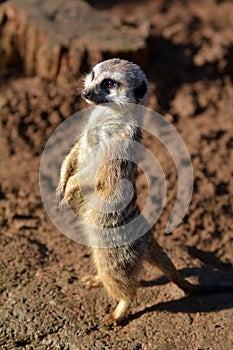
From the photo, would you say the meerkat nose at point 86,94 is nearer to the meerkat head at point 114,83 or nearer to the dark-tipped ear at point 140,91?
the meerkat head at point 114,83

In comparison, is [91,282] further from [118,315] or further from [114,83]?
[114,83]

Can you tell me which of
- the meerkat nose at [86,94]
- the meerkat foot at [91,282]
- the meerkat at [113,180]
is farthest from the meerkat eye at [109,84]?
the meerkat foot at [91,282]

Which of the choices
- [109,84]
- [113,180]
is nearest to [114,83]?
[109,84]

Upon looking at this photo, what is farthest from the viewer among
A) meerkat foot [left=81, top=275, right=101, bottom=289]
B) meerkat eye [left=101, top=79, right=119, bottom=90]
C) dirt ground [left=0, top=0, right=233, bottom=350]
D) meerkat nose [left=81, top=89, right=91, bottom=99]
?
meerkat foot [left=81, top=275, right=101, bottom=289]

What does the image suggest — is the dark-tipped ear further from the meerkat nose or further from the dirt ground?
the dirt ground

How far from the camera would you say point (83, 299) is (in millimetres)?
3510

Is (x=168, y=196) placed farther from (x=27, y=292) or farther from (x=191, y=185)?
(x=27, y=292)

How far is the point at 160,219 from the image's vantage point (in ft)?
14.2

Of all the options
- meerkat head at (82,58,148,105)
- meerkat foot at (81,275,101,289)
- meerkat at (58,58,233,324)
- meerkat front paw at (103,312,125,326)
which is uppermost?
meerkat head at (82,58,148,105)

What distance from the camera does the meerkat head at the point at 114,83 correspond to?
317 centimetres

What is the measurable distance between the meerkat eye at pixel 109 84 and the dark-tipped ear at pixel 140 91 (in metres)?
0.12

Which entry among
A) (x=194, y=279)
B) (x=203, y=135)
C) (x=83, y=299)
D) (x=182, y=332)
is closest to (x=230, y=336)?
(x=182, y=332)

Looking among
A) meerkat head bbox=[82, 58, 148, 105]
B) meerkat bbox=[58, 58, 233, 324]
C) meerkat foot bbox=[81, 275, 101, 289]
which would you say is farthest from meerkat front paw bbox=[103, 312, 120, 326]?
meerkat head bbox=[82, 58, 148, 105]

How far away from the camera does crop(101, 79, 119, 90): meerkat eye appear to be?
10.4ft
